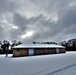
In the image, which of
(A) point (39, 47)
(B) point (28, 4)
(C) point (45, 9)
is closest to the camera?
(B) point (28, 4)

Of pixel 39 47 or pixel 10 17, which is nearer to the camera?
pixel 10 17

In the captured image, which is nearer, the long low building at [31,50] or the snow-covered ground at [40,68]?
the snow-covered ground at [40,68]

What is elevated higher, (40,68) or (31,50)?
(31,50)

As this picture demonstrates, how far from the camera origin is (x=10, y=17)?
19.5 metres

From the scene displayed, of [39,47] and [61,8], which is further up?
[61,8]

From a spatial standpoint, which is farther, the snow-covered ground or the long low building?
the long low building

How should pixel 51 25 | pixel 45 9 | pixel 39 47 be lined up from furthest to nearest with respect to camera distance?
pixel 39 47
pixel 51 25
pixel 45 9

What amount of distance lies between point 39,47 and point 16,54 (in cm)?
545

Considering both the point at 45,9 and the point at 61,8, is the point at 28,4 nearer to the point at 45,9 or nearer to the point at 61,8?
the point at 45,9

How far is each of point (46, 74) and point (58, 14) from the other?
12.9 metres

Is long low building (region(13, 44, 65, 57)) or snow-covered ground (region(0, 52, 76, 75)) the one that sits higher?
long low building (region(13, 44, 65, 57))

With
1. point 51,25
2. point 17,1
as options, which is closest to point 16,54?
point 51,25

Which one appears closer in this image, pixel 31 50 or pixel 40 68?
pixel 40 68

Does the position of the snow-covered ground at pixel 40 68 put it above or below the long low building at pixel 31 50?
below
